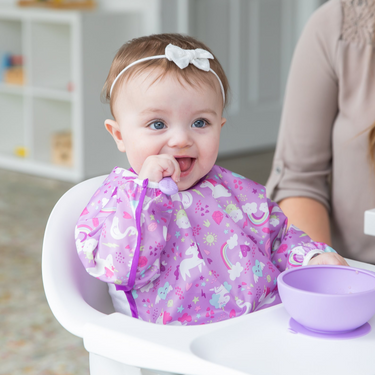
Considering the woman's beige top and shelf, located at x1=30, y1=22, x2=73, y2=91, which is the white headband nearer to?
the woman's beige top

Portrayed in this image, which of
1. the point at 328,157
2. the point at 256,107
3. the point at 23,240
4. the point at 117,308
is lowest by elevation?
the point at 23,240

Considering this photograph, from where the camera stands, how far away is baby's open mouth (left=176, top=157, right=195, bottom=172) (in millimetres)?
823

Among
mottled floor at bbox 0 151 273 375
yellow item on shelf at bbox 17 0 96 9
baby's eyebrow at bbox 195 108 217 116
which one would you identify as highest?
yellow item on shelf at bbox 17 0 96 9

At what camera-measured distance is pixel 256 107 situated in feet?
14.0

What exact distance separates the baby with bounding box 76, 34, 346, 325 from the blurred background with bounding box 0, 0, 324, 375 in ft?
6.67

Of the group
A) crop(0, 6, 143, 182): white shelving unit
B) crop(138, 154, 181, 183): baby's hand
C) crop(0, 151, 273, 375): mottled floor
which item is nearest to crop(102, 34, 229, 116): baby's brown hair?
crop(138, 154, 181, 183): baby's hand

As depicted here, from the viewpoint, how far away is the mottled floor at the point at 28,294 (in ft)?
5.79

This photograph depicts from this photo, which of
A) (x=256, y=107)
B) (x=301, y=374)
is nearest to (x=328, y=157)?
(x=301, y=374)

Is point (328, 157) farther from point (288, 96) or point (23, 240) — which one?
point (23, 240)

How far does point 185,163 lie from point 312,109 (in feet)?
1.36

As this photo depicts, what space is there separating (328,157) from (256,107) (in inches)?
124

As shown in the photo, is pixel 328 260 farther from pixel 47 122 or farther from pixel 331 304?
pixel 47 122

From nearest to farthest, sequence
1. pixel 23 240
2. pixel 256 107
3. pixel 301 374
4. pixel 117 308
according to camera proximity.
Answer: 1. pixel 301 374
2. pixel 117 308
3. pixel 23 240
4. pixel 256 107

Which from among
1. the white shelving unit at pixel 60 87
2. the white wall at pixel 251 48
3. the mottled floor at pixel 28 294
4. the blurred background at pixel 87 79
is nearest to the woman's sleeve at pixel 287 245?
the mottled floor at pixel 28 294
